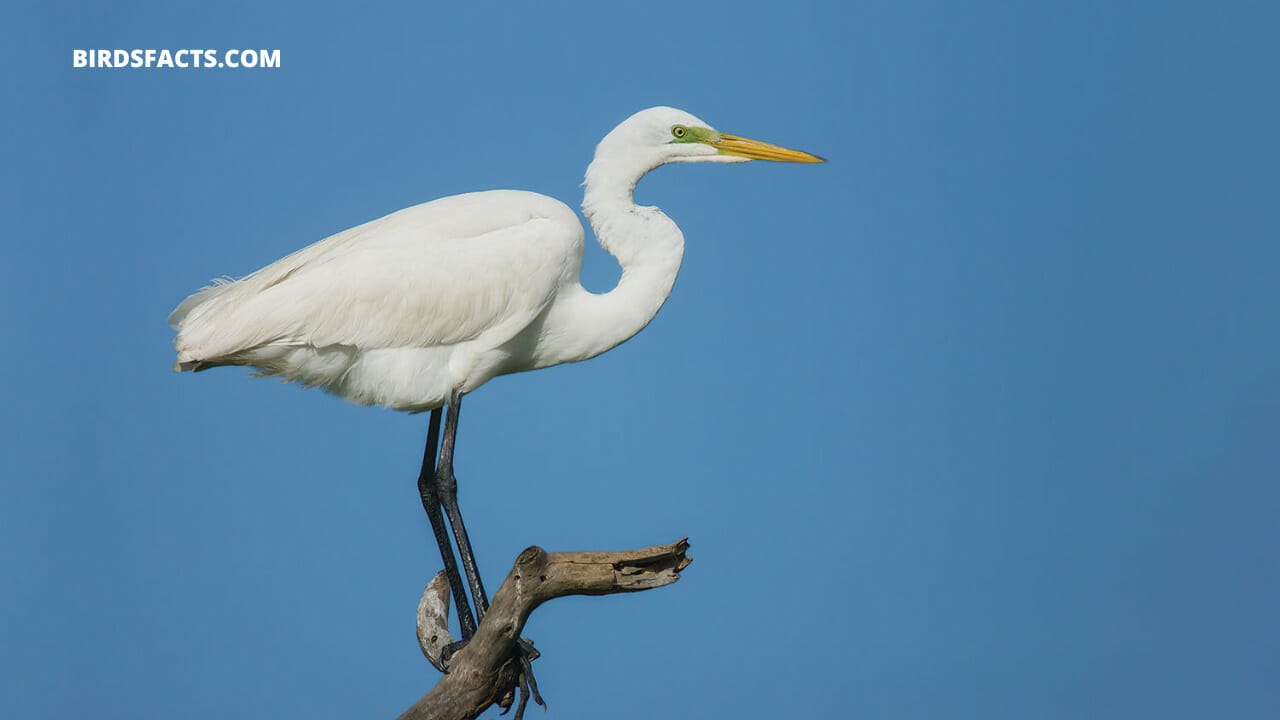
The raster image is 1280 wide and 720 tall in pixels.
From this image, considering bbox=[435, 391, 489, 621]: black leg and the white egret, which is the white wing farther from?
bbox=[435, 391, 489, 621]: black leg

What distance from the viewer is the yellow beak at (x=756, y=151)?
492 cm

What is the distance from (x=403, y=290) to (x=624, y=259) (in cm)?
85

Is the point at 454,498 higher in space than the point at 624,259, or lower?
lower

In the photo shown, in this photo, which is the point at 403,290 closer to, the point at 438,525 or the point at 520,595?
the point at 438,525

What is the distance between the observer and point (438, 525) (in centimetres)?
472

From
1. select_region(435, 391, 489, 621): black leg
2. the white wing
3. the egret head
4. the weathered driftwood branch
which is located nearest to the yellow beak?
the egret head

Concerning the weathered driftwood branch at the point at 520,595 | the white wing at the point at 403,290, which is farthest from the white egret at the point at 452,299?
the weathered driftwood branch at the point at 520,595

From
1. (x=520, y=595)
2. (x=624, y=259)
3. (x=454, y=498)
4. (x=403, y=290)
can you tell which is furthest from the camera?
(x=624, y=259)

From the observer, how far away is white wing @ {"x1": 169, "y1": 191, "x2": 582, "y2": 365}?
4352 millimetres

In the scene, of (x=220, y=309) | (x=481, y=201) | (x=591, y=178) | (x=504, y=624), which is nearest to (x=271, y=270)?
(x=220, y=309)

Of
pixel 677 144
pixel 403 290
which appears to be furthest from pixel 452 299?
pixel 677 144

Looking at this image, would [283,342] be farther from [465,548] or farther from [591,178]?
[591,178]

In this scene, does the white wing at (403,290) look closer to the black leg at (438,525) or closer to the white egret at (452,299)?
the white egret at (452,299)

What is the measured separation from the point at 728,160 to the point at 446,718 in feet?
7.54
